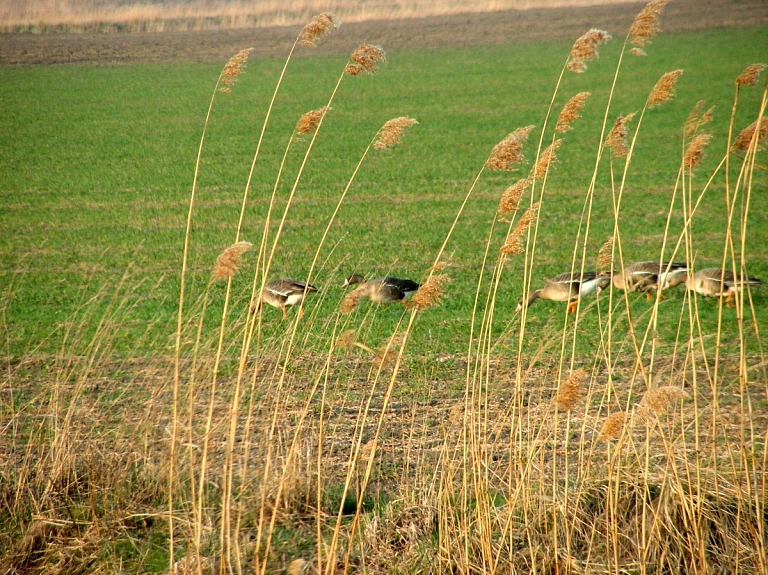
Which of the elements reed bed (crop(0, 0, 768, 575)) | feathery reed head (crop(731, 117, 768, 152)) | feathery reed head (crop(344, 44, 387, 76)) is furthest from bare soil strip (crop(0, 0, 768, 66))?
Result: feathery reed head (crop(731, 117, 768, 152))

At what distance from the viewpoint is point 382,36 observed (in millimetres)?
39438

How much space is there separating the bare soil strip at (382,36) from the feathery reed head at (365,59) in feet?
109

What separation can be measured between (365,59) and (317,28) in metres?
0.25

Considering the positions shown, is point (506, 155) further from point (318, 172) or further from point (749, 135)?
point (318, 172)

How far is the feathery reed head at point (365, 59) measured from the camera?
10.7 ft

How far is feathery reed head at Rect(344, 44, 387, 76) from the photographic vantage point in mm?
3271

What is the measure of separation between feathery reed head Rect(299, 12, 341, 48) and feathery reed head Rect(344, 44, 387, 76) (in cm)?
16

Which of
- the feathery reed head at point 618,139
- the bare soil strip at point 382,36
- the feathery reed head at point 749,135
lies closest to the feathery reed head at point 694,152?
the feathery reed head at point 749,135

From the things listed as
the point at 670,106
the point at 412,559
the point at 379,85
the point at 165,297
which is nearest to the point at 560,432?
the point at 412,559

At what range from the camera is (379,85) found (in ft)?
93.7

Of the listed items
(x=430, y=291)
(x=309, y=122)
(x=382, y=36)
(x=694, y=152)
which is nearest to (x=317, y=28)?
(x=309, y=122)

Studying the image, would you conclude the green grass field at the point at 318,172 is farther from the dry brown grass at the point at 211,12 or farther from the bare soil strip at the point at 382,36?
the dry brown grass at the point at 211,12

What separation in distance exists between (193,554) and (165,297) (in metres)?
5.18

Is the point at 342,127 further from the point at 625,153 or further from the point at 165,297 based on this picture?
the point at 625,153
